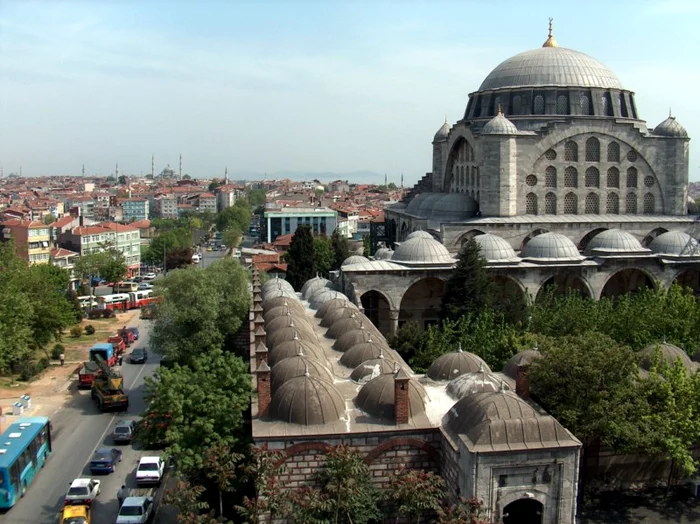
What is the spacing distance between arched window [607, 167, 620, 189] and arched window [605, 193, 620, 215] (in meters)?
0.44

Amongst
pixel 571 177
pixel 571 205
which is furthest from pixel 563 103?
pixel 571 205

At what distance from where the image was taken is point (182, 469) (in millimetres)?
14703

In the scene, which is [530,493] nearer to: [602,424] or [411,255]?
[602,424]

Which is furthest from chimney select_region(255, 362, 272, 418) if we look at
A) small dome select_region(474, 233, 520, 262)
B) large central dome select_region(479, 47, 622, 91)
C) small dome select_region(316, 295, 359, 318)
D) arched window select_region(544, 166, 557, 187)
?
large central dome select_region(479, 47, 622, 91)

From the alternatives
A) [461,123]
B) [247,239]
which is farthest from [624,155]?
[247,239]

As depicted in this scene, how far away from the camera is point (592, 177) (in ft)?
109

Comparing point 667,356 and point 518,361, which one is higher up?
point 518,361

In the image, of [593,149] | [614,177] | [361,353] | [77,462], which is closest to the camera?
[361,353]

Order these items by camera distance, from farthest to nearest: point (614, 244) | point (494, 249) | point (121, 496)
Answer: point (614, 244), point (494, 249), point (121, 496)

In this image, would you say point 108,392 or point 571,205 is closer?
point 108,392

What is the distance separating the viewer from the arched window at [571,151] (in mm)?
32719

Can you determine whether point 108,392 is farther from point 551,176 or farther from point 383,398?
point 551,176

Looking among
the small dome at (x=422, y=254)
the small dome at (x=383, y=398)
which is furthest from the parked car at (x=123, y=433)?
the small dome at (x=422, y=254)

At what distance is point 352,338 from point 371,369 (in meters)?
2.78
